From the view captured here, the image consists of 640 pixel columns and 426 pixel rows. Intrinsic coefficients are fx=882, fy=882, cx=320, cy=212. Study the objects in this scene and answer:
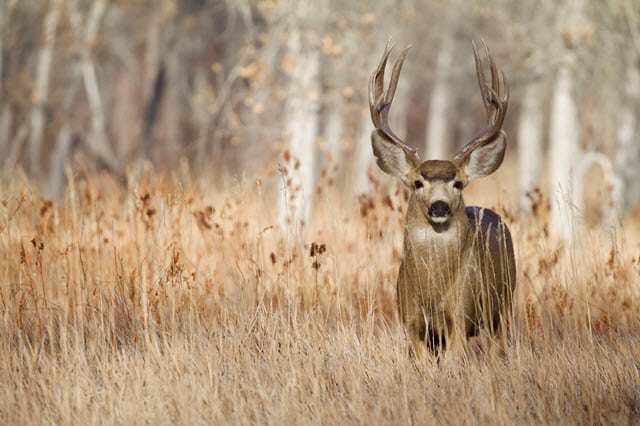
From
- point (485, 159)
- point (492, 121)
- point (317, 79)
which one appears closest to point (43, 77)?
point (317, 79)

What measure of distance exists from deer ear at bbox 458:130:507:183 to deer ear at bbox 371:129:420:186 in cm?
31

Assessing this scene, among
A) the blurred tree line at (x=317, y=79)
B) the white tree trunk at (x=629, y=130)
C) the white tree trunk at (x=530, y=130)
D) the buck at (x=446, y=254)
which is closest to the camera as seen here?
the buck at (x=446, y=254)

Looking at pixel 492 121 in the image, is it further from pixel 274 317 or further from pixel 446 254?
pixel 274 317

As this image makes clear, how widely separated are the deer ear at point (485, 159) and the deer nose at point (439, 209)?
42 centimetres

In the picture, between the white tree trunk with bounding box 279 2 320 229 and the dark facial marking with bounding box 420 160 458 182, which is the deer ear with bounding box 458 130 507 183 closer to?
the dark facial marking with bounding box 420 160 458 182

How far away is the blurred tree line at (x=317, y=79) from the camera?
417 inches

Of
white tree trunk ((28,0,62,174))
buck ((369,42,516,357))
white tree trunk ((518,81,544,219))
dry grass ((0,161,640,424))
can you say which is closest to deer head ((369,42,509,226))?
buck ((369,42,516,357))

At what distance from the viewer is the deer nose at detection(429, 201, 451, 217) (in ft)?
15.2

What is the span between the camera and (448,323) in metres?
4.89

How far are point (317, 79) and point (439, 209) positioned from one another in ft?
20.8

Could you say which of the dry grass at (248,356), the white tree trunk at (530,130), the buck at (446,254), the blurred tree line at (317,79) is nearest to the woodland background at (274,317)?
the dry grass at (248,356)

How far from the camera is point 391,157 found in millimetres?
5113

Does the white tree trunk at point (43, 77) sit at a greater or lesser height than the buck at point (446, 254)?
greater

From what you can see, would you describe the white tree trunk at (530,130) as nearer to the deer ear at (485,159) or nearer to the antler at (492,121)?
the antler at (492,121)
